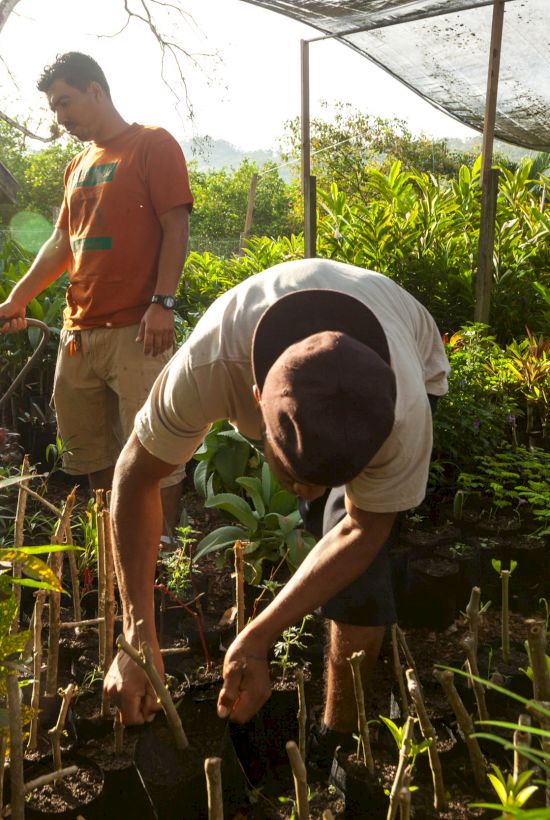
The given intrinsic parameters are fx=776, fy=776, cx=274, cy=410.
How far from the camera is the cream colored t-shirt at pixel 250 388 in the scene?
1.52 meters

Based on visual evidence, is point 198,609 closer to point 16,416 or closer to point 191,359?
point 191,359

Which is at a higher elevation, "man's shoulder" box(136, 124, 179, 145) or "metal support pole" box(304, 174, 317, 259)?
"man's shoulder" box(136, 124, 179, 145)

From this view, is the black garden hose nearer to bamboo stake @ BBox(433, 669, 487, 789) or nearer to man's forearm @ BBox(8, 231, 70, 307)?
man's forearm @ BBox(8, 231, 70, 307)

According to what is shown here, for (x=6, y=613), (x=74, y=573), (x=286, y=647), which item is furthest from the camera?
(x=74, y=573)

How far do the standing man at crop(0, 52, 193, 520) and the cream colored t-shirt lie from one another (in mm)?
A: 1343

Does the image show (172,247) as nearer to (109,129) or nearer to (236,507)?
(109,129)

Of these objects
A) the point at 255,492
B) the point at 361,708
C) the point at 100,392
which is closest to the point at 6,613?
the point at 361,708

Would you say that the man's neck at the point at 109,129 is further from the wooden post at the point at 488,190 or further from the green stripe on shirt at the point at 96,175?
the wooden post at the point at 488,190

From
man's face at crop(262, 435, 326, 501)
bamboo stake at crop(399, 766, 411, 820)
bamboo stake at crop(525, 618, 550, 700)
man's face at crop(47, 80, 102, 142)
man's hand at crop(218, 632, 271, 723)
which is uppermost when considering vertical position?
man's face at crop(47, 80, 102, 142)

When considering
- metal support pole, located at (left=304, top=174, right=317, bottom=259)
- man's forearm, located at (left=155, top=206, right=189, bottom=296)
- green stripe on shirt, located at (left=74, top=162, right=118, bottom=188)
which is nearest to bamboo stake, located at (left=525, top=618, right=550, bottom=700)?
man's forearm, located at (left=155, top=206, right=189, bottom=296)

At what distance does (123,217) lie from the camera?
3029 mm

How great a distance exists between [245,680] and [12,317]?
7.27 ft

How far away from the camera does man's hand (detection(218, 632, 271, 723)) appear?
4.85 ft

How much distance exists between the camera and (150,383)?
10.1ft
